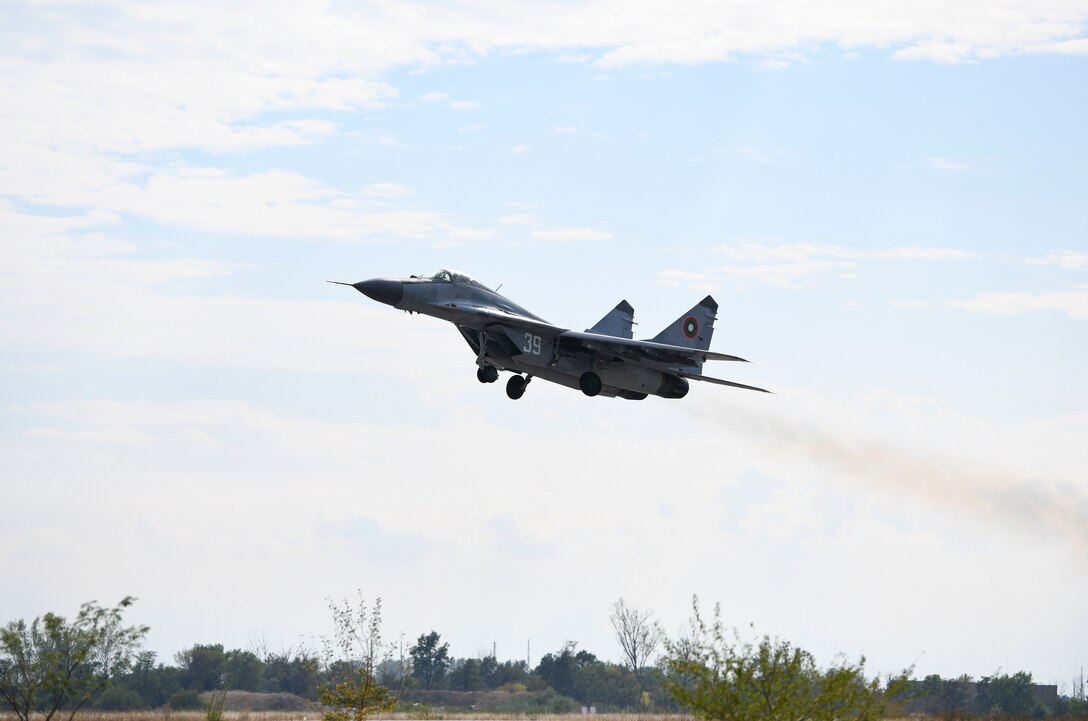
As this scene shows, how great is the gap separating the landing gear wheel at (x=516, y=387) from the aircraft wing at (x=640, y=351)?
199 centimetres

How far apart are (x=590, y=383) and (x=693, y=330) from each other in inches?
255

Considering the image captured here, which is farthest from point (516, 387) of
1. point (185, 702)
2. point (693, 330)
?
point (185, 702)

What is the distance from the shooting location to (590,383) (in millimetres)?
43125

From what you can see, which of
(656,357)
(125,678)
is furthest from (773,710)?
(125,678)

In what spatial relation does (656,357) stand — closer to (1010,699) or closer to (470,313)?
(470,313)

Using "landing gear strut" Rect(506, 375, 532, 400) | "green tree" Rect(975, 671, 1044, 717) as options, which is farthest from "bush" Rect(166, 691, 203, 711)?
"green tree" Rect(975, 671, 1044, 717)

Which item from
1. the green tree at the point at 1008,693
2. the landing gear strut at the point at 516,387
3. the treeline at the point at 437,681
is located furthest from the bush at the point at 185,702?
the green tree at the point at 1008,693

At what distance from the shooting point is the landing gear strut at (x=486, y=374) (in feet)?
141

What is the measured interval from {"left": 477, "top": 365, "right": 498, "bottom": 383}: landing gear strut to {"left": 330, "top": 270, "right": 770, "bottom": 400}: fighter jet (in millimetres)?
32

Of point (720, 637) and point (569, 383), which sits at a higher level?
point (569, 383)

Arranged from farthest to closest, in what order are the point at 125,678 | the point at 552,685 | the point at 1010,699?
the point at 552,685 → the point at 1010,699 → the point at 125,678

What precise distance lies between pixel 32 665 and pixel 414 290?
50.8 ft

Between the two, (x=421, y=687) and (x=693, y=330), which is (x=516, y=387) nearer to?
(x=693, y=330)

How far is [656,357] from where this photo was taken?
4316cm
